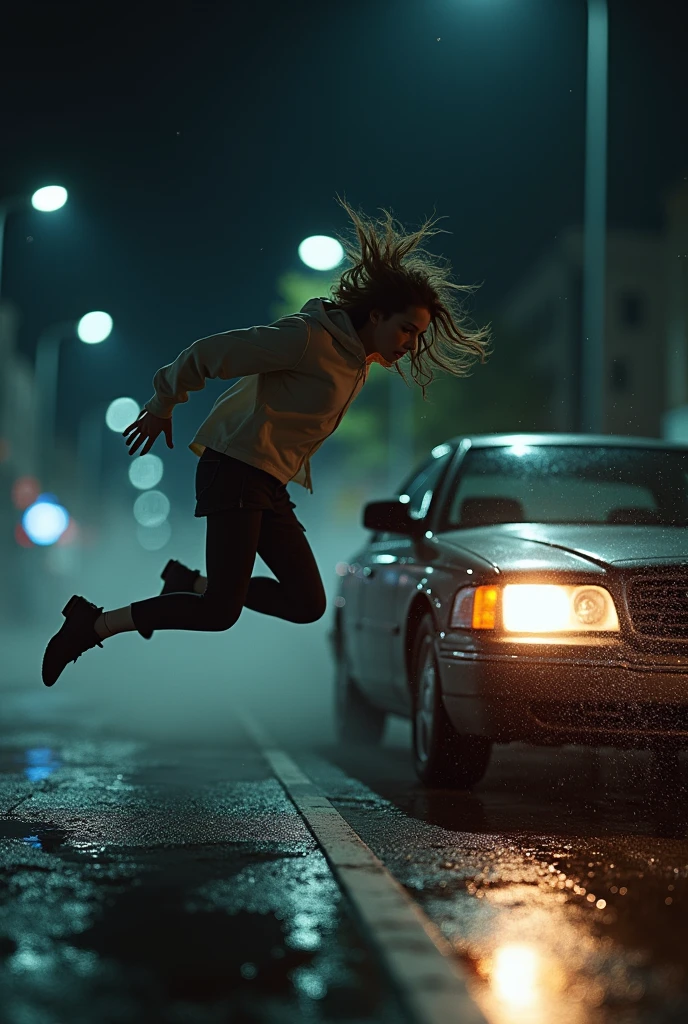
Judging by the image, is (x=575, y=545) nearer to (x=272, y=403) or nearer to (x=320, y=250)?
(x=272, y=403)

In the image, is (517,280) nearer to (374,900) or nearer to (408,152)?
(408,152)

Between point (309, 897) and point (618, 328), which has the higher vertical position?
point (618, 328)

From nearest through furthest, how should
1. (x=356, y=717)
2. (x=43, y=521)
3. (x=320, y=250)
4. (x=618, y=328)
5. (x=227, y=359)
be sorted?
(x=227, y=359) → (x=356, y=717) → (x=320, y=250) → (x=43, y=521) → (x=618, y=328)

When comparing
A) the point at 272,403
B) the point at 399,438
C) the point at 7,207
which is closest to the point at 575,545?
the point at 272,403

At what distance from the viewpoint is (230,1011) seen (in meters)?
3.43

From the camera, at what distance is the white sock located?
6.52 metres

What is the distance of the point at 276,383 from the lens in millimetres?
6508

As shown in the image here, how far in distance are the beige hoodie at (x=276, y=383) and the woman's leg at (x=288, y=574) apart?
0.22 meters

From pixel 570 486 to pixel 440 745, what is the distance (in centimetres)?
163

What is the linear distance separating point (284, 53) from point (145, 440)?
31.7ft

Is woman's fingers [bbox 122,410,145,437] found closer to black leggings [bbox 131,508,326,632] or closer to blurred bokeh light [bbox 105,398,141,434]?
black leggings [bbox 131,508,326,632]

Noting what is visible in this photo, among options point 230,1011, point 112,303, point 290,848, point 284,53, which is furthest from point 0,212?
point 230,1011

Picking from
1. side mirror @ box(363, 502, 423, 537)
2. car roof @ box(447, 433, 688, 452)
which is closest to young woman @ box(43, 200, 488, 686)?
side mirror @ box(363, 502, 423, 537)

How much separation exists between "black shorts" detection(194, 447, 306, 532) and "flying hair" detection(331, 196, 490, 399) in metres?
0.69
